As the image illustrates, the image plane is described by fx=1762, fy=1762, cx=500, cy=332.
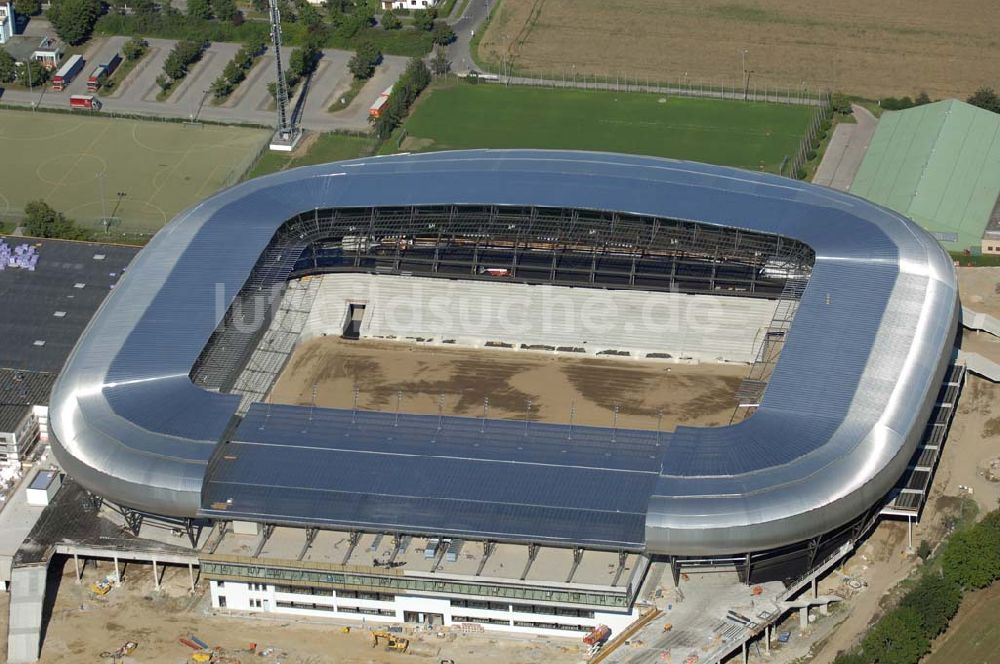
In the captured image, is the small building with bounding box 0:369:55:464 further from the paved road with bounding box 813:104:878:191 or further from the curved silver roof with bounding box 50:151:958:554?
the paved road with bounding box 813:104:878:191

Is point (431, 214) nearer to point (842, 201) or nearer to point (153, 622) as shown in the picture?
point (842, 201)

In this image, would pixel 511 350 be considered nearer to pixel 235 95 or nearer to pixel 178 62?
pixel 235 95

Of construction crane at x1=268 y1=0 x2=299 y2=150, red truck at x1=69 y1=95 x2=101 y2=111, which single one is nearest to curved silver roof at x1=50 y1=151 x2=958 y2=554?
construction crane at x1=268 y1=0 x2=299 y2=150

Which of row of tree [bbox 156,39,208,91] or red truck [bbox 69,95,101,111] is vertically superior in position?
row of tree [bbox 156,39,208,91]

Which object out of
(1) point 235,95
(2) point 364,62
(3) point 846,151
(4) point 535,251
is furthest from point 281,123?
(3) point 846,151

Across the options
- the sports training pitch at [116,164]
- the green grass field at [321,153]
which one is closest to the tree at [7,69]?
the sports training pitch at [116,164]

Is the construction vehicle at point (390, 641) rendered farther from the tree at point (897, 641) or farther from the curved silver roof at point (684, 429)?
the tree at point (897, 641)
